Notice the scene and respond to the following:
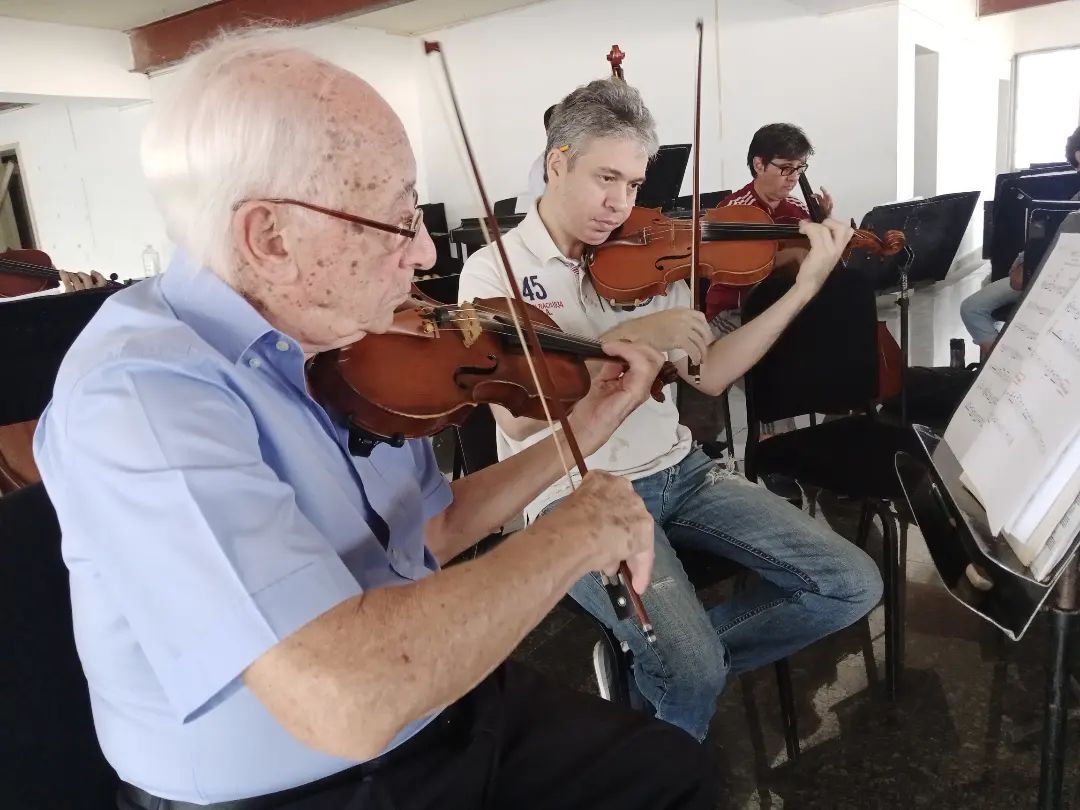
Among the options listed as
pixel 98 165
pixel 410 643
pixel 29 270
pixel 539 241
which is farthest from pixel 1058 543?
pixel 98 165

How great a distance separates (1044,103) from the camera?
35.9 ft

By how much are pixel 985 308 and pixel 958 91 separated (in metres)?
5.61

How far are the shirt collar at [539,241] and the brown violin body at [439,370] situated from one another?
0.72 feet

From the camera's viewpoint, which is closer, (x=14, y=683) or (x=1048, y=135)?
(x=14, y=683)

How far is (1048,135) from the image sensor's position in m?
11.1

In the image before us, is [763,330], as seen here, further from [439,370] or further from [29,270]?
[29,270]

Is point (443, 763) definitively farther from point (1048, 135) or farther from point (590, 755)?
point (1048, 135)

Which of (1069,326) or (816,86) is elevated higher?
(816,86)

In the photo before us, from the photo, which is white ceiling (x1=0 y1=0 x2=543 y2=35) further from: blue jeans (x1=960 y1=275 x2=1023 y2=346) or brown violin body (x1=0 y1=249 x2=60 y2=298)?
blue jeans (x1=960 y1=275 x2=1023 y2=346)

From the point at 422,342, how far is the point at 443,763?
1.92 feet

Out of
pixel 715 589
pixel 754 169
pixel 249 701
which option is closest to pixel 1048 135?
pixel 754 169

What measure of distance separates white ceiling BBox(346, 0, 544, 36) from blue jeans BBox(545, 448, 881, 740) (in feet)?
18.8

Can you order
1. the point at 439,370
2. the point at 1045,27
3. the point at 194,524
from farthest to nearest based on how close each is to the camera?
1. the point at 1045,27
2. the point at 439,370
3. the point at 194,524

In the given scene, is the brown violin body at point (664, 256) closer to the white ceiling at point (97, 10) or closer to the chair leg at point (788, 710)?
the chair leg at point (788, 710)
